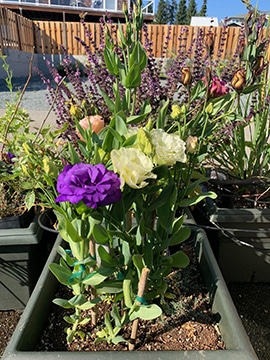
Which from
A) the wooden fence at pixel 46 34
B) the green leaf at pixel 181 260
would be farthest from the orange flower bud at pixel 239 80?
the wooden fence at pixel 46 34

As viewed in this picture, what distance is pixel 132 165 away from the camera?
64 centimetres

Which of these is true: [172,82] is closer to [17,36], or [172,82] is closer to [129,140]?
[129,140]

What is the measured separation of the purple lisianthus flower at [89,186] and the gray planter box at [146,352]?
37cm

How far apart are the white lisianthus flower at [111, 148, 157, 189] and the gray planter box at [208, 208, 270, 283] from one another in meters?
0.83

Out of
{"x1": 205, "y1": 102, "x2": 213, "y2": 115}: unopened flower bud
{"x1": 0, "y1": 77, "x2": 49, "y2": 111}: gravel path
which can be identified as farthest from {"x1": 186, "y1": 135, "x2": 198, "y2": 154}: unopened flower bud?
{"x1": 0, "y1": 77, "x2": 49, "y2": 111}: gravel path

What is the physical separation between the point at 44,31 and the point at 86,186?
14849 mm

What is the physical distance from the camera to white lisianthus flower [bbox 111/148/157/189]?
643mm

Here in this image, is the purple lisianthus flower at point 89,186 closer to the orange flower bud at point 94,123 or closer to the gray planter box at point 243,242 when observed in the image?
the orange flower bud at point 94,123

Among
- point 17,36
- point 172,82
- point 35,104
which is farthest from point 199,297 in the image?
point 17,36

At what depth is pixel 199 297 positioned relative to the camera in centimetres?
107

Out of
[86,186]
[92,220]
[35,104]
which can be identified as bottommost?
[35,104]

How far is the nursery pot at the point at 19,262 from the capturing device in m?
1.27

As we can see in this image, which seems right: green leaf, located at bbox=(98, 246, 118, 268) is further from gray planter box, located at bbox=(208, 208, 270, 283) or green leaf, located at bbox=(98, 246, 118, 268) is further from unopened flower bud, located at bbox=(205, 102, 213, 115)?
gray planter box, located at bbox=(208, 208, 270, 283)

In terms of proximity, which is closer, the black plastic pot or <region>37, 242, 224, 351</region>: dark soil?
<region>37, 242, 224, 351</region>: dark soil
